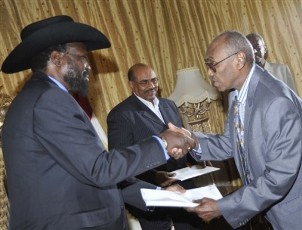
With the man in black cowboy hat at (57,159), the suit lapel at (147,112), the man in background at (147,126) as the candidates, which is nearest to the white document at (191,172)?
the man in background at (147,126)

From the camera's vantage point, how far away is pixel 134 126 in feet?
11.6

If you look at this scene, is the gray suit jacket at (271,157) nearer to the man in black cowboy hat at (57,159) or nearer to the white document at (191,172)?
the man in black cowboy hat at (57,159)

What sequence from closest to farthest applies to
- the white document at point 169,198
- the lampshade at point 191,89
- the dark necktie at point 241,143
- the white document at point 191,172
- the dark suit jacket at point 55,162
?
the dark suit jacket at point 55,162, the white document at point 169,198, the dark necktie at point 241,143, the white document at point 191,172, the lampshade at point 191,89

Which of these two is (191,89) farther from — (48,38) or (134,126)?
(48,38)

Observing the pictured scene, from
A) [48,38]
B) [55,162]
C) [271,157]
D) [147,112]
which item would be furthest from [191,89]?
[55,162]

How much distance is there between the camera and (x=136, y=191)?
2.64 meters

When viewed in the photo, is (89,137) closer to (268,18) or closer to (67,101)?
(67,101)

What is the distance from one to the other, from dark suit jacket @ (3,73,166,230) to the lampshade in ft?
7.39

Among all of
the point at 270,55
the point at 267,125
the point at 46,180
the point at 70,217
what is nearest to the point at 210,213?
the point at 267,125

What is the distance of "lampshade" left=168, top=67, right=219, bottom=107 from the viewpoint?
4242 millimetres

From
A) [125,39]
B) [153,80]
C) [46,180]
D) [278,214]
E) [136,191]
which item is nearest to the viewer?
[46,180]

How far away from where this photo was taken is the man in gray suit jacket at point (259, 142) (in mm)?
2025

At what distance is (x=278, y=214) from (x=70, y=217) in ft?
3.63

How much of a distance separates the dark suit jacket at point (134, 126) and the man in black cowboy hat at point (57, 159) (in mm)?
1357
